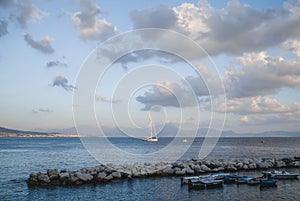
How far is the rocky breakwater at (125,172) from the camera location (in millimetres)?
34000

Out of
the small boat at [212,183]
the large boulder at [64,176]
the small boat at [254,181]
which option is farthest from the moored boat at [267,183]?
the large boulder at [64,176]

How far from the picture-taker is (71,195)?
94.7 feet

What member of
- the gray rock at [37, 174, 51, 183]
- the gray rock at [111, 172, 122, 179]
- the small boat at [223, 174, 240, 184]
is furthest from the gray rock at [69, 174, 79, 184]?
the small boat at [223, 174, 240, 184]

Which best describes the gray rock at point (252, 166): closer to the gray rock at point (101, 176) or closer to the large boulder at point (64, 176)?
→ the gray rock at point (101, 176)

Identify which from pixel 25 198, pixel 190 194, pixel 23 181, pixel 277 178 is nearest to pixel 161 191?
pixel 190 194

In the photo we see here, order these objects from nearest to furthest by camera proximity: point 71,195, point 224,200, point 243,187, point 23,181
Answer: point 224,200 → point 71,195 → point 243,187 → point 23,181

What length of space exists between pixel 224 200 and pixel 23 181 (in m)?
25.4

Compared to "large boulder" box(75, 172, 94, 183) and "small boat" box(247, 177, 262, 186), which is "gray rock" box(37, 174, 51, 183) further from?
"small boat" box(247, 177, 262, 186)

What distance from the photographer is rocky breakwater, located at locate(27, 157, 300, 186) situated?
3400 centimetres

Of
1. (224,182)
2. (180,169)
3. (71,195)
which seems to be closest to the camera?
(71,195)

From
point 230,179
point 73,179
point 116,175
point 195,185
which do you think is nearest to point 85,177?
point 73,179

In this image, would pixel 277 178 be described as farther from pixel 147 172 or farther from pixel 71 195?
pixel 71 195

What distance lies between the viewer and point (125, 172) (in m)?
37.7

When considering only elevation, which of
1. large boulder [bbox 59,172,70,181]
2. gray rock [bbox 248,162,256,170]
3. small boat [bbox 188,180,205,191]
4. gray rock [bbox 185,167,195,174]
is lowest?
small boat [bbox 188,180,205,191]
